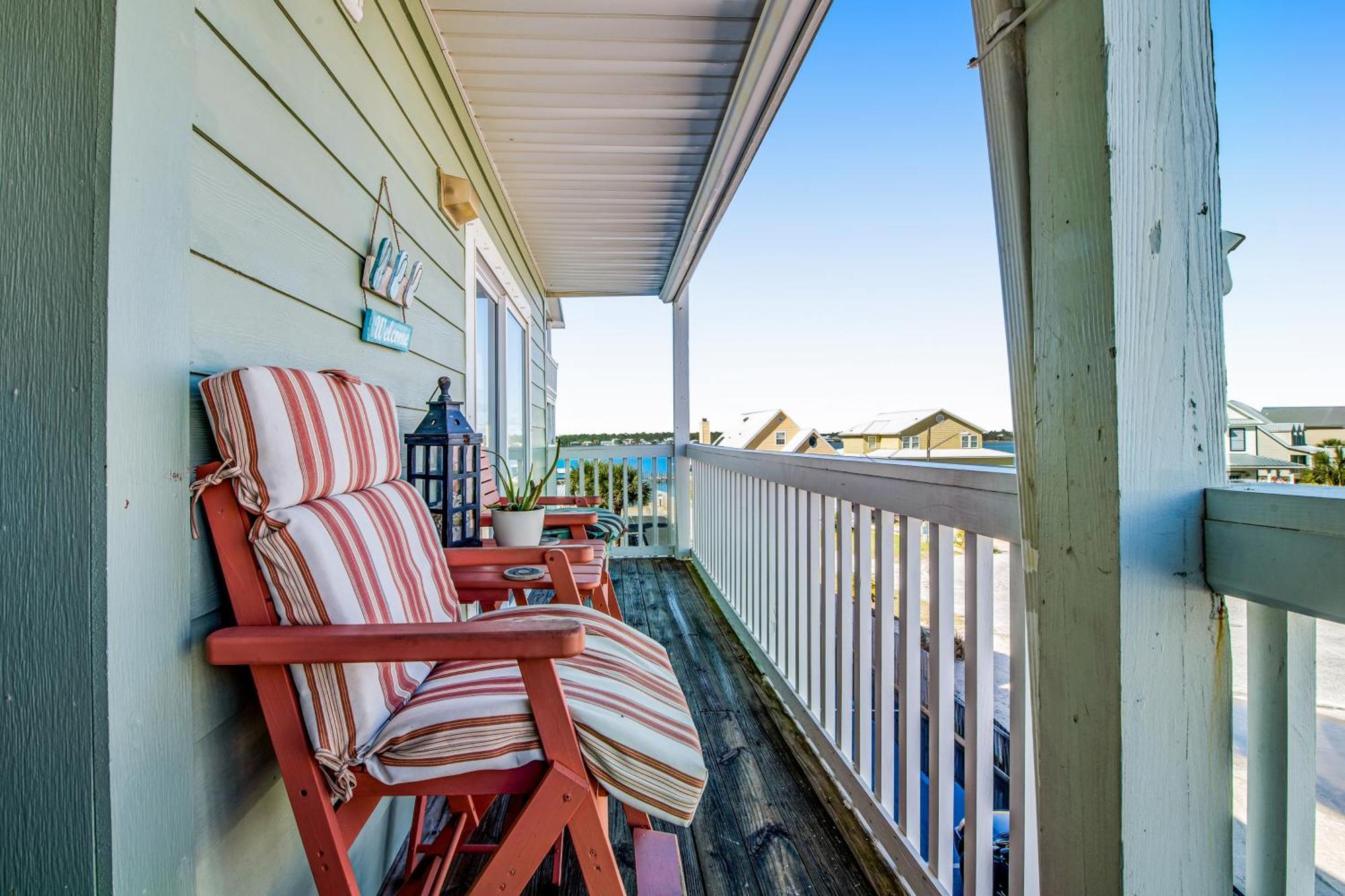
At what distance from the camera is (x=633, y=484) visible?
5.52 metres

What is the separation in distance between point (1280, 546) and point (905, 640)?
955 millimetres

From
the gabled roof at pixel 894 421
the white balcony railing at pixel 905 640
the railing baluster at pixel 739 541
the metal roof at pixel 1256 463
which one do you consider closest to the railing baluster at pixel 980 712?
the white balcony railing at pixel 905 640

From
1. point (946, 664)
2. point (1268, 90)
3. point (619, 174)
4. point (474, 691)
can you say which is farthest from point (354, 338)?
point (619, 174)

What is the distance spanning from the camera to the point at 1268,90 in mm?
800

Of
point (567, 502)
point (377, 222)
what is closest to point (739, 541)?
point (567, 502)

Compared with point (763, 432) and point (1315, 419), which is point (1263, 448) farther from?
point (763, 432)

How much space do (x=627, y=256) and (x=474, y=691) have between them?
420cm

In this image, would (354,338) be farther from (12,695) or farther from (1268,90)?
(1268,90)

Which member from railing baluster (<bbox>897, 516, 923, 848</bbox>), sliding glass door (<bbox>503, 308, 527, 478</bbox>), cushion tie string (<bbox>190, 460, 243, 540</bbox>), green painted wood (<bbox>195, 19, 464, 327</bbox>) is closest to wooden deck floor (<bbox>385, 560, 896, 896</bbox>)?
railing baluster (<bbox>897, 516, 923, 848</bbox>)

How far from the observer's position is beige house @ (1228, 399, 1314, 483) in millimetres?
705

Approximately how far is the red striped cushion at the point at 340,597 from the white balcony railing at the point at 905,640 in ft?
3.39

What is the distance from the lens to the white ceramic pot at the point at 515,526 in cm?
191

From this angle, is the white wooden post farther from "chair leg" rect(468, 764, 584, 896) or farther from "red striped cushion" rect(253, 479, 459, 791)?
"chair leg" rect(468, 764, 584, 896)

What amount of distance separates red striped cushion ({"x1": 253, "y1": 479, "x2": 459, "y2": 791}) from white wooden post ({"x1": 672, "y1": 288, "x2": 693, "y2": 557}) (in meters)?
3.90
